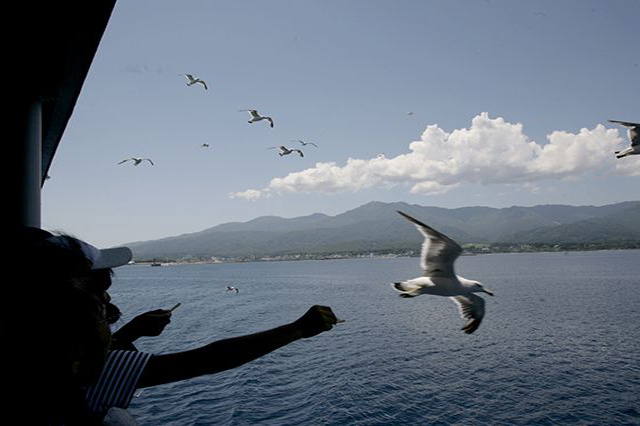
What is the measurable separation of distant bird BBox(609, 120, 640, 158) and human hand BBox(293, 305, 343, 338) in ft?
9.29

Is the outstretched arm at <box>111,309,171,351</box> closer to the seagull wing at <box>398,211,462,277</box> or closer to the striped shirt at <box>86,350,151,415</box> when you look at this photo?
the striped shirt at <box>86,350,151,415</box>

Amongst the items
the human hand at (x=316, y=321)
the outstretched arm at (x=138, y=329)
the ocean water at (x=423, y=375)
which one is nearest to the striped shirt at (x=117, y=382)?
the human hand at (x=316, y=321)

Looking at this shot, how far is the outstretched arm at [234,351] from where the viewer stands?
150 centimetres

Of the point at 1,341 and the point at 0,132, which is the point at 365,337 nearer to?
the point at 0,132

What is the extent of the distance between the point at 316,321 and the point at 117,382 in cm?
76

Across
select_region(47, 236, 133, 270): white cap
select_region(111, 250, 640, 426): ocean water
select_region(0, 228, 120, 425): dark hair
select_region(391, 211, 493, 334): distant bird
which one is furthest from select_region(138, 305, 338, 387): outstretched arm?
select_region(111, 250, 640, 426): ocean water

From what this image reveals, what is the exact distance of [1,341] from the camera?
1.19 meters

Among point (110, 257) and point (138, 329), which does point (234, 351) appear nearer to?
point (110, 257)

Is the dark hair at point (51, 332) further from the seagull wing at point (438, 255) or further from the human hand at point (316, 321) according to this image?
the seagull wing at point (438, 255)

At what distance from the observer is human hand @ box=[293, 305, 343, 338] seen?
4.86 feet

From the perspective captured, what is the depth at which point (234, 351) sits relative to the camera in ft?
5.11

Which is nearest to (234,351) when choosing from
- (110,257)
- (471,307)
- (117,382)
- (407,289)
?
(117,382)

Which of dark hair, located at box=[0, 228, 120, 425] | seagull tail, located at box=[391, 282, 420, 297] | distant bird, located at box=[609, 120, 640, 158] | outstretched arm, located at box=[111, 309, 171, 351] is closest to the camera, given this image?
dark hair, located at box=[0, 228, 120, 425]

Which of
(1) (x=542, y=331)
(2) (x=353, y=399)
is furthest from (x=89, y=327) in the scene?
(1) (x=542, y=331)
